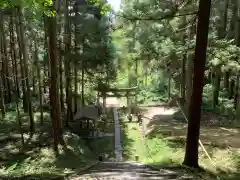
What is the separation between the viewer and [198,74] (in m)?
7.09

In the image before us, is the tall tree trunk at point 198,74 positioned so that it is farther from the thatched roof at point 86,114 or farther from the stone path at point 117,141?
the thatched roof at point 86,114

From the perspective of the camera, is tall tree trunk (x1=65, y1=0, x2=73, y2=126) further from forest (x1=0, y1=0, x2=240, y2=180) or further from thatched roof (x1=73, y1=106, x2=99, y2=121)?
thatched roof (x1=73, y1=106, x2=99, y2=121)

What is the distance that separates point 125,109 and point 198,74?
772 inches

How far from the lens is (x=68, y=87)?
1775cm

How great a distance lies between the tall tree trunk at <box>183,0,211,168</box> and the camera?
22.5 feet

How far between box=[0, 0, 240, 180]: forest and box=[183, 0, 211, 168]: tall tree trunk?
1.1 inches

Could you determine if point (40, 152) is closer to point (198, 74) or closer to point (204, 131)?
point (198, 74)

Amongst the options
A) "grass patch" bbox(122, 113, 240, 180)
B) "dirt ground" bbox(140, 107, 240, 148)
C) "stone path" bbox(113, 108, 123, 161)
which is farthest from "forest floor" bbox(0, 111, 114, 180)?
"dirt ground" bbox(140, 107, 240, 148)

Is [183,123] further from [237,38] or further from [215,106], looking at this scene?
[237,38]

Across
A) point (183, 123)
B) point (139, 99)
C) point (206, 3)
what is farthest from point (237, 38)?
point (139, 99)

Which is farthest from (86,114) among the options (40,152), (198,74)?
(198,74)

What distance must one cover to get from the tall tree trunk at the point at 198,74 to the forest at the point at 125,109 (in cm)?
3

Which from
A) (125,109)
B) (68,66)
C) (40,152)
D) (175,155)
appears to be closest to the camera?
(175,155)

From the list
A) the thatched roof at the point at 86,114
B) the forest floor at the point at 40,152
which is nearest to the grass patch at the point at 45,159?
the forest floor at the point at 40,152
